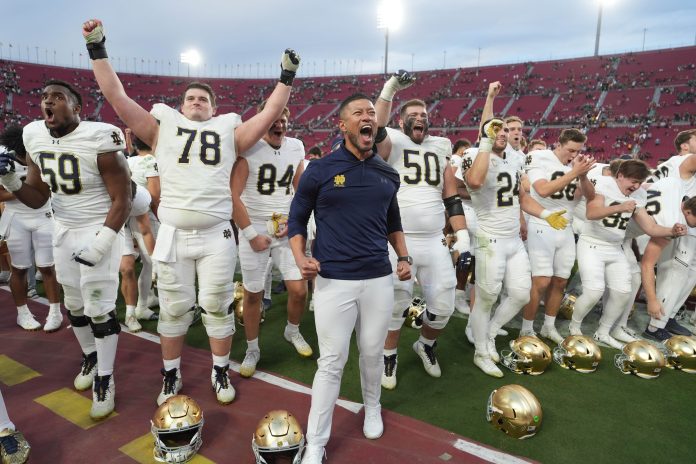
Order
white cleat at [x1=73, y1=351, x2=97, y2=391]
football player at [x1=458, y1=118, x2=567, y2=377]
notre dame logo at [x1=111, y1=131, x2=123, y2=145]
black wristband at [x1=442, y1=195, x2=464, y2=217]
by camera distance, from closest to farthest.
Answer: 1. notre dame logo at [x1=111, y1=131, x2=123, y2=145]
2. white cleat at [x1=73, y1=351, x2=97, y2=391]
3. black wristband at [x1=442, y1=195, x2=464, y2=217]
4. football player at [x1=458, y1=118, x2=567, y2=377]

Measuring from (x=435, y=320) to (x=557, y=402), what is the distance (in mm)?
1339

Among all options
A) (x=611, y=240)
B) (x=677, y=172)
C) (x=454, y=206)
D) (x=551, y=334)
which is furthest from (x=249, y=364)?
(x=677, y=172)

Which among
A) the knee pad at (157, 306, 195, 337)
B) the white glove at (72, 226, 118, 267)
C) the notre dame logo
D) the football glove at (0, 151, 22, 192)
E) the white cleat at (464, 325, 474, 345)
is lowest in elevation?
the white cleat at (464, 325, 474, 345)

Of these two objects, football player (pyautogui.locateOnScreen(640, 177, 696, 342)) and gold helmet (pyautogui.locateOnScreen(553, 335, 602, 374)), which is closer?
gold helmet (pyautogui.locateOnScreen(553, 335, 602, 374))

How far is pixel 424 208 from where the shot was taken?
407cm

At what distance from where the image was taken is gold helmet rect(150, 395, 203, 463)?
9.90 ft

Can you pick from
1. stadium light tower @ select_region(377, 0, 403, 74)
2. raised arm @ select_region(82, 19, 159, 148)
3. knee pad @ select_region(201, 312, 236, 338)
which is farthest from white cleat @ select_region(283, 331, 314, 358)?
stadium light tower @ select_region(377, 0, 403, 74)

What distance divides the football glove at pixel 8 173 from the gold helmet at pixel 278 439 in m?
2.89

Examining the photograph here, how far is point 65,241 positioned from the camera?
12.0 feet

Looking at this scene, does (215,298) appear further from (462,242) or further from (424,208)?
(462,242)

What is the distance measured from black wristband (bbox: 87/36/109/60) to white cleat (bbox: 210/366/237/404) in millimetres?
2735

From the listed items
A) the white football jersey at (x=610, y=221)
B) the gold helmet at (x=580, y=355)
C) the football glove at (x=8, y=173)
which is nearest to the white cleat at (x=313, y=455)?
the gold helmet at (x=580, y=355)

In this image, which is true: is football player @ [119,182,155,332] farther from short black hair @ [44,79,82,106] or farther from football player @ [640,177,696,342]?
football player @ [640,177,696,342]

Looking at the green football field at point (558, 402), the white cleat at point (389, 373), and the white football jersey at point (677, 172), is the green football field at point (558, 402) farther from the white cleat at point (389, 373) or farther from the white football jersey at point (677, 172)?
the white football jersey at point (677, 172)
